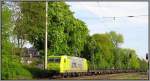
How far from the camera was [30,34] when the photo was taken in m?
47.9

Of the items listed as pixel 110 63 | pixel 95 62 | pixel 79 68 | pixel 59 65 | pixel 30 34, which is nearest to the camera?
pixel 59 65

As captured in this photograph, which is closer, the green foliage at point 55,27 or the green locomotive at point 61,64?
the green foliage at point 55,27

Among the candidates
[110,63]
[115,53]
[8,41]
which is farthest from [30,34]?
[115,53]

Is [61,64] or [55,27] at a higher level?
[55,27]

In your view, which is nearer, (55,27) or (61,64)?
(61,64)

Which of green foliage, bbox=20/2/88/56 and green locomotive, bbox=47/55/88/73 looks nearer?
green foliage, bbox=20/2/88/56

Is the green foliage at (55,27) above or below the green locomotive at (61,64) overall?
above

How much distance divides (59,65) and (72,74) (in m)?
5.64

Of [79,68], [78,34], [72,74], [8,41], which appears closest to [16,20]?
[8,41]

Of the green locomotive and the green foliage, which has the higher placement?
the green foliage

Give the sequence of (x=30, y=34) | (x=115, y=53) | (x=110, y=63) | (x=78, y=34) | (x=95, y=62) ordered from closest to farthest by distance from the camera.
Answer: (x=30, y=34) < (x=78, y=34) < (x=95, y=62) < (x=110, y=63) < (x=115, y=53)

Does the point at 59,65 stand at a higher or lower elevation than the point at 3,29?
lower

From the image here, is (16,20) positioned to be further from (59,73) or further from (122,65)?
(122,65)

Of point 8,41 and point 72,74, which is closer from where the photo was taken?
point 8,41
